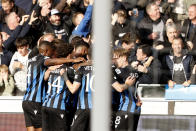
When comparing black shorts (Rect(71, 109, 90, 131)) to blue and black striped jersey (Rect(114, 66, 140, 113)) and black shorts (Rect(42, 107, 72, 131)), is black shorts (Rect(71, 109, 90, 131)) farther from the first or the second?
blue and black striped jersey (Rect(114, 66, 140, 113))

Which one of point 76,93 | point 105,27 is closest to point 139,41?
point 76,93

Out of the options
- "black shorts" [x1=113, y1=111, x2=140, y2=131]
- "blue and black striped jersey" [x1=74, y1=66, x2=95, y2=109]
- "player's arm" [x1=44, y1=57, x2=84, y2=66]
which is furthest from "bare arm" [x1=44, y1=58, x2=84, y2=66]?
"black shorts" [x1=113, y1=111, x2=140, y2=131]

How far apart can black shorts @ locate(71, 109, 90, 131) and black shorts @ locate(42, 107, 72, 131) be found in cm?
8

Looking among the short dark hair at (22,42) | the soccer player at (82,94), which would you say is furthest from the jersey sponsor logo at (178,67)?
the short dark hair at (22,42)

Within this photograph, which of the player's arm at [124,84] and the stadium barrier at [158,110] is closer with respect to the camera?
the player's arm at [124,84]

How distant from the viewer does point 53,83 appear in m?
4.16

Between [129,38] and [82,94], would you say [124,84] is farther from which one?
[129,38]

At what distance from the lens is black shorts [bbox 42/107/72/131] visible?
161 inches

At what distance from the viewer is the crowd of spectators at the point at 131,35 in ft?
14.2

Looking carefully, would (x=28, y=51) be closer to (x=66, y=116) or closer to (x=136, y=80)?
(x=66, y=116)

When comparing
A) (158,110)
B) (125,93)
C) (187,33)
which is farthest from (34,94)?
(187,33)

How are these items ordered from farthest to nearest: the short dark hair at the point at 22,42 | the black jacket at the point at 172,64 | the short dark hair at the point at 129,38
Result: the short dark hair at the point at 22,42, the black jacket at the point at 172,64, the short dark hair at the point at 129,38

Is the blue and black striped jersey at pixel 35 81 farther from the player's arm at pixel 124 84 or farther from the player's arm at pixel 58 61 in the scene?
the player's arm at pixel 124 84

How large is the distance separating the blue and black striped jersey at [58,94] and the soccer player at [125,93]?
40cm
